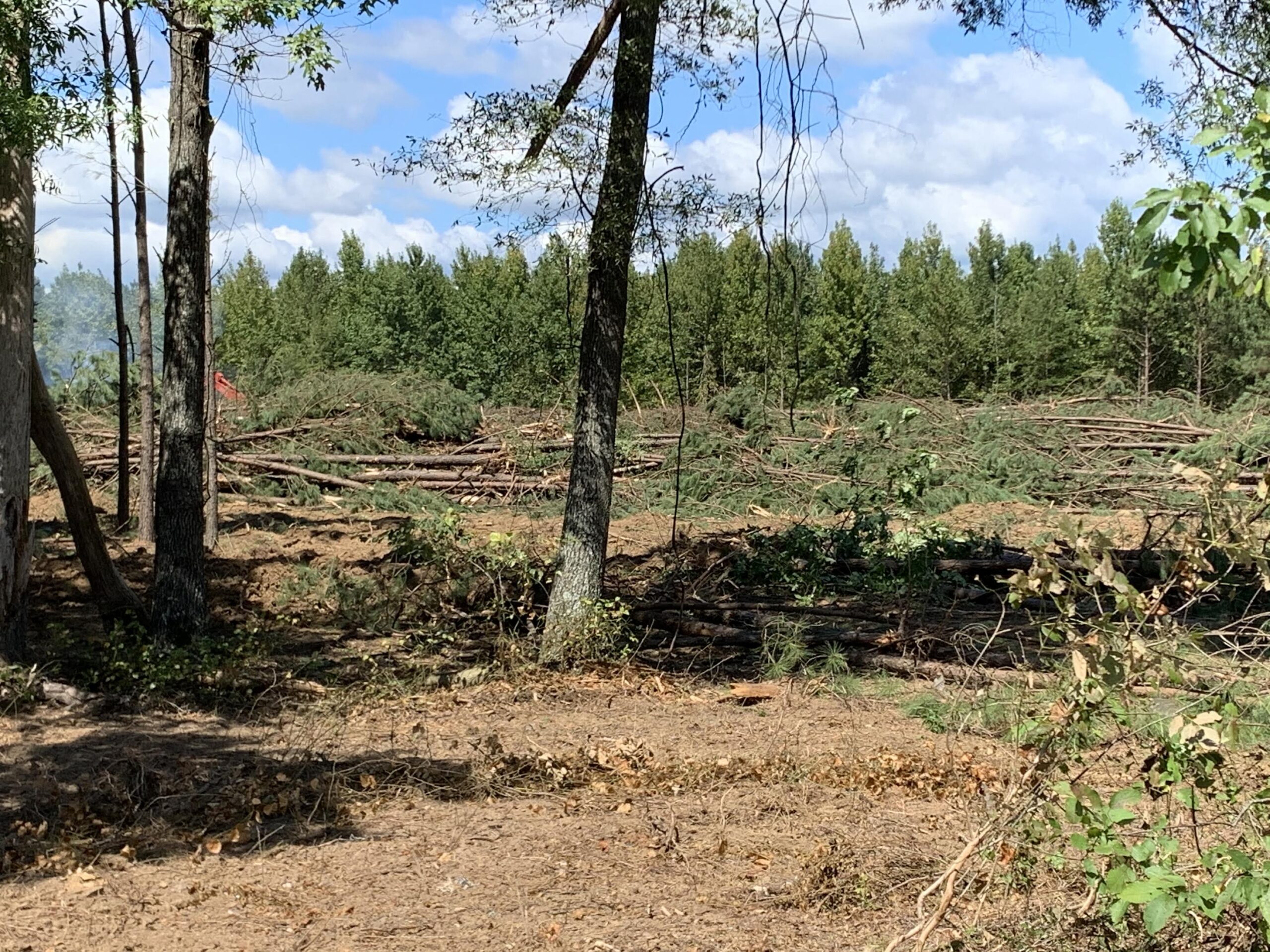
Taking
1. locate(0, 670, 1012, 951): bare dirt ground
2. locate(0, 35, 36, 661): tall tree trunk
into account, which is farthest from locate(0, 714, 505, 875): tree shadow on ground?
locate(0, 35, 36, 661): tall tree trunk

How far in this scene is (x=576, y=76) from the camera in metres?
7.69

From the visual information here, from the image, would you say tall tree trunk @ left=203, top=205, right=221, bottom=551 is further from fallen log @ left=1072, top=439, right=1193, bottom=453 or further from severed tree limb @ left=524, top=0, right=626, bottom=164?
fallen log @ left=1072, top=439, right=1193, bottom=453

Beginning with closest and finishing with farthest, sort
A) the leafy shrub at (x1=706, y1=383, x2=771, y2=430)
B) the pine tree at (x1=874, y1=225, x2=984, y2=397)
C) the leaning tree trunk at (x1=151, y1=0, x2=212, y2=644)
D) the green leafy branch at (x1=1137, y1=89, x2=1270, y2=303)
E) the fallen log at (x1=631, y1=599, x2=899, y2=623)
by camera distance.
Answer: the green leafy branch at (x1=1137, y1=89, x2=1270, y2=303)
the leaning tree trunk at (x1=151, y1=0, x2=212, y2=644)
the fallen log at (x1=631, y1=599, x2=899, y2=623)
the leafy shrub at (x1=706, y1=383, x2=771, y2=430)
the pine tree at (x1=874, y1=225, x2=984, y2=397)

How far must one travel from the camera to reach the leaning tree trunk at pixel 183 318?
297 inches

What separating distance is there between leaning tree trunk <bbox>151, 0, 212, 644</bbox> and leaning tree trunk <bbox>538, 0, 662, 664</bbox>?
245 centimetres

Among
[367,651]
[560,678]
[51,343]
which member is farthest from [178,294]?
[51,343]

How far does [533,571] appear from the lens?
339 inches

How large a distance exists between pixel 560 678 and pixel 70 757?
2998 millimetres

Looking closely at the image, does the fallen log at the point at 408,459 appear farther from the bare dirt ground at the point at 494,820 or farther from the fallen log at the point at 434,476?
the bare dirt ground at the point at 494,820

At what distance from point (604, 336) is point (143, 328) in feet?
16.9

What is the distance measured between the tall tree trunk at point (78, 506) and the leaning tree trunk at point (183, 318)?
59 cm

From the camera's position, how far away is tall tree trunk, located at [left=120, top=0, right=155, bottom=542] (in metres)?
8.96

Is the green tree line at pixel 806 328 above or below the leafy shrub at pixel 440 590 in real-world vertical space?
above

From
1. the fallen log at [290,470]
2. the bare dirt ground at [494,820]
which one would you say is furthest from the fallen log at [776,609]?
the fallen log at [290,470]
